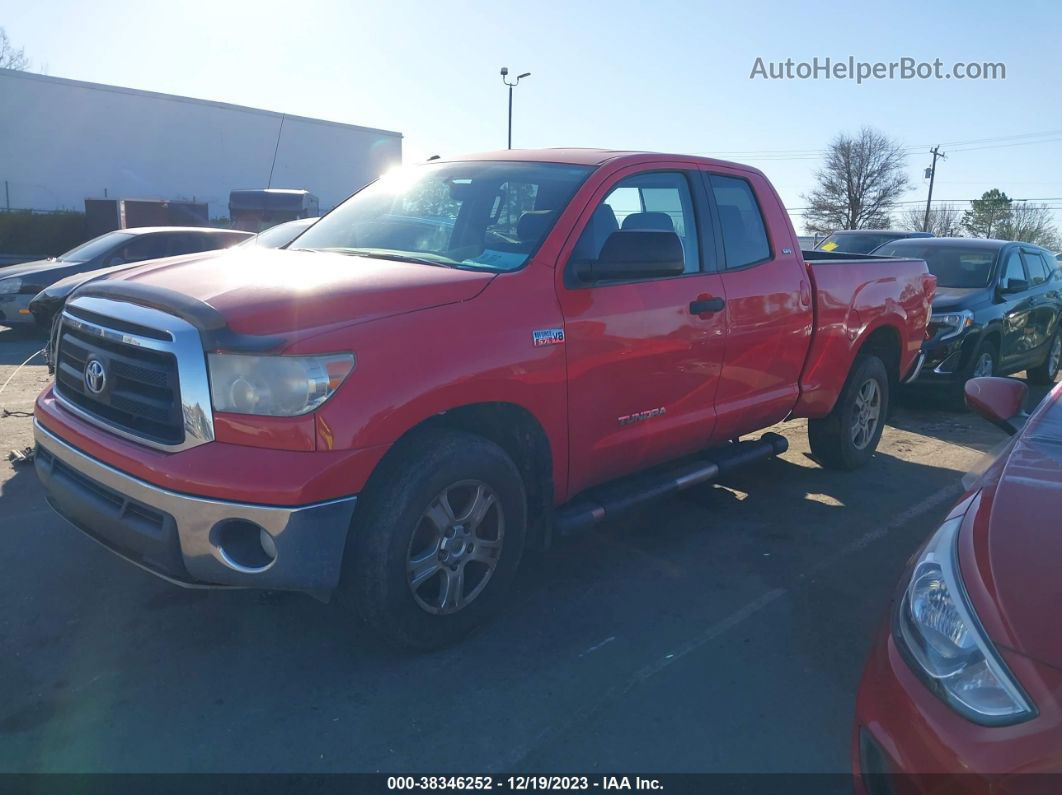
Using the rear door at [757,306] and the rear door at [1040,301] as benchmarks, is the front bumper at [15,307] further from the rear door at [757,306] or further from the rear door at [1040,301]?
the rear door at [1040,301]

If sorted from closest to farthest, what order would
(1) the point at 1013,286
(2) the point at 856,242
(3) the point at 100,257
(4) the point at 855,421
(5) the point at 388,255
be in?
(5) the point at 388,255 → (4) the point at 855,421 → (1) the point at 1013,286 → (3) the point at 100,257 → (2) the point at 856,242

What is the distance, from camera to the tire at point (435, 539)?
3.03 m

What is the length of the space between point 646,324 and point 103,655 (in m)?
2.69

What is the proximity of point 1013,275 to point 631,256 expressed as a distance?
24.5 feet

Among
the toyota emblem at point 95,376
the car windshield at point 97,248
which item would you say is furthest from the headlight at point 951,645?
the car windshield at point 97,248

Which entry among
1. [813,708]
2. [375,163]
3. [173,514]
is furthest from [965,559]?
[375,163]

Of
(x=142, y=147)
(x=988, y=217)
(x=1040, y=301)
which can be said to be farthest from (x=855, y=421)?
(x=988, y=217)

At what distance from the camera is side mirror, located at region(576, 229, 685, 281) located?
12.0ft

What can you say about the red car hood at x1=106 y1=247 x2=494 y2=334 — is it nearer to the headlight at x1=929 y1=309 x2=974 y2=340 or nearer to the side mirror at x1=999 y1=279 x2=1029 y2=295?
the headlight at x1=929 y1=309 x2=974 y2=340

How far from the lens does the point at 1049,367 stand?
35.1 ft

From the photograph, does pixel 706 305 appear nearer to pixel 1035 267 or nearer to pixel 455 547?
pixel 455 547

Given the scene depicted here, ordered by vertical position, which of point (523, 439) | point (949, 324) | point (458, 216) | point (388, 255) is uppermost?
point (458, 216)

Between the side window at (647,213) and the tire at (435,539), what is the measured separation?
1.11m

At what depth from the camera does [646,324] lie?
13.0ft
